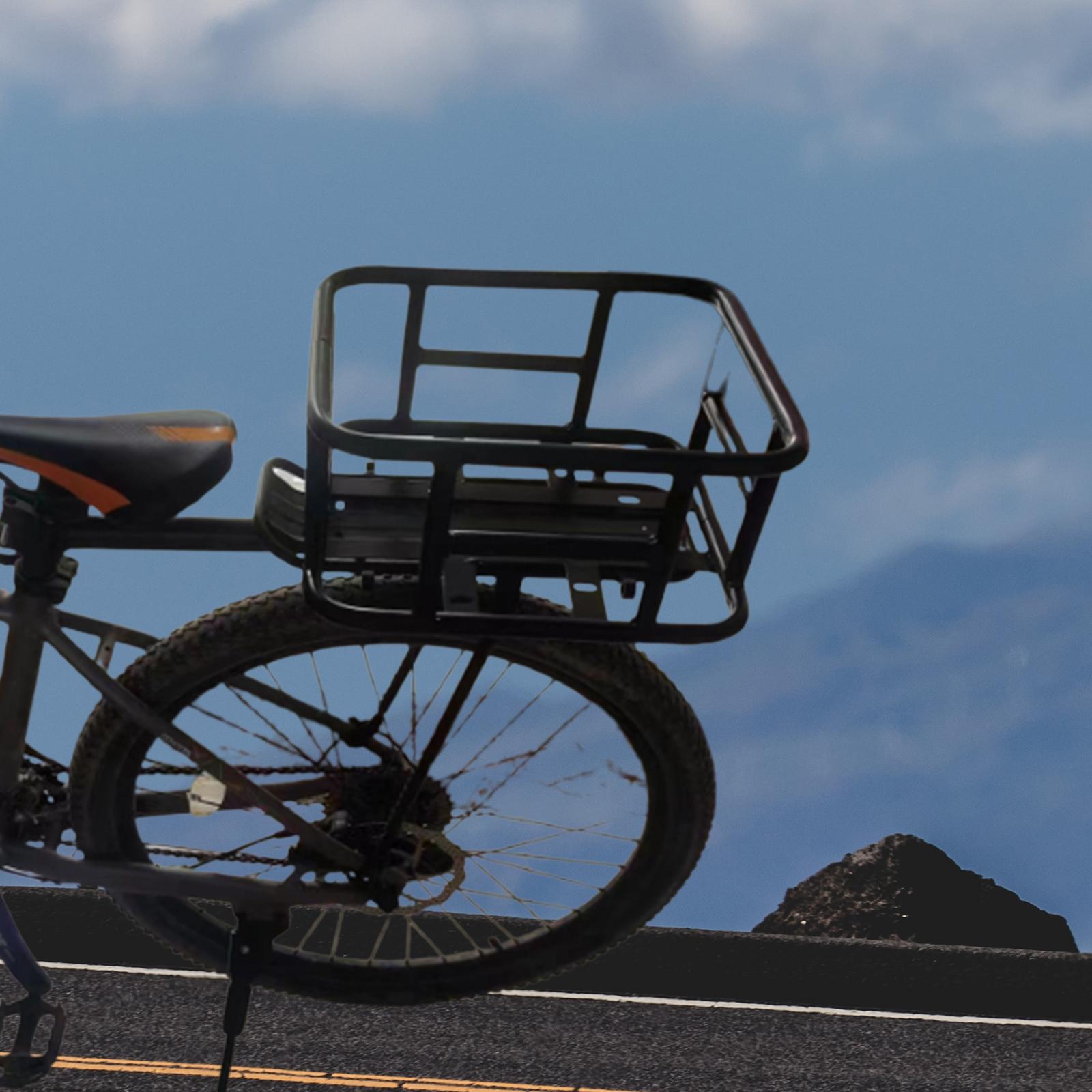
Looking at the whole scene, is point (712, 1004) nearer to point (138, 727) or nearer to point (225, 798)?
point (225, 798)

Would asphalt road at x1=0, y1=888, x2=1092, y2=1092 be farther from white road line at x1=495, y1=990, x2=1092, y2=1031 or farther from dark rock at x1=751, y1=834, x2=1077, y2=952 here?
dark rock at x1=751, y1=834, x2=1077, y2=952

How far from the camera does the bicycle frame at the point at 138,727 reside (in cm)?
410

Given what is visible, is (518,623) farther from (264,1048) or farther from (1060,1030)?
(1060,1030)

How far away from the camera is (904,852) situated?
8141 mm

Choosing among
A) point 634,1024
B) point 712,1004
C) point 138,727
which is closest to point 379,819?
point 138,727

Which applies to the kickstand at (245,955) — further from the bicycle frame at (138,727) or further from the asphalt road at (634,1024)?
the asphalt road at (634,1024)

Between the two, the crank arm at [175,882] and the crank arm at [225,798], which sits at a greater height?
the crank arm at [225,798]

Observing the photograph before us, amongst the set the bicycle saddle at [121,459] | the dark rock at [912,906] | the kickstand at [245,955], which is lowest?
the kickstand at [245,955]

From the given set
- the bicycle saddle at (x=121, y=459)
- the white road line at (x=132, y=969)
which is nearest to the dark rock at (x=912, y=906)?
the white road line at (x=132, y=969)

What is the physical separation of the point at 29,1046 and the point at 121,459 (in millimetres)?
1870

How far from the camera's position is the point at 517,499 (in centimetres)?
407

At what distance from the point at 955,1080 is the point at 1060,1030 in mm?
964

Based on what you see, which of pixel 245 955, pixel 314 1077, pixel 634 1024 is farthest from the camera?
pixel 634 1024

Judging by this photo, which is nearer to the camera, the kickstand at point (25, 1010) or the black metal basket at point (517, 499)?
the black metal basket at point (517, 499)
